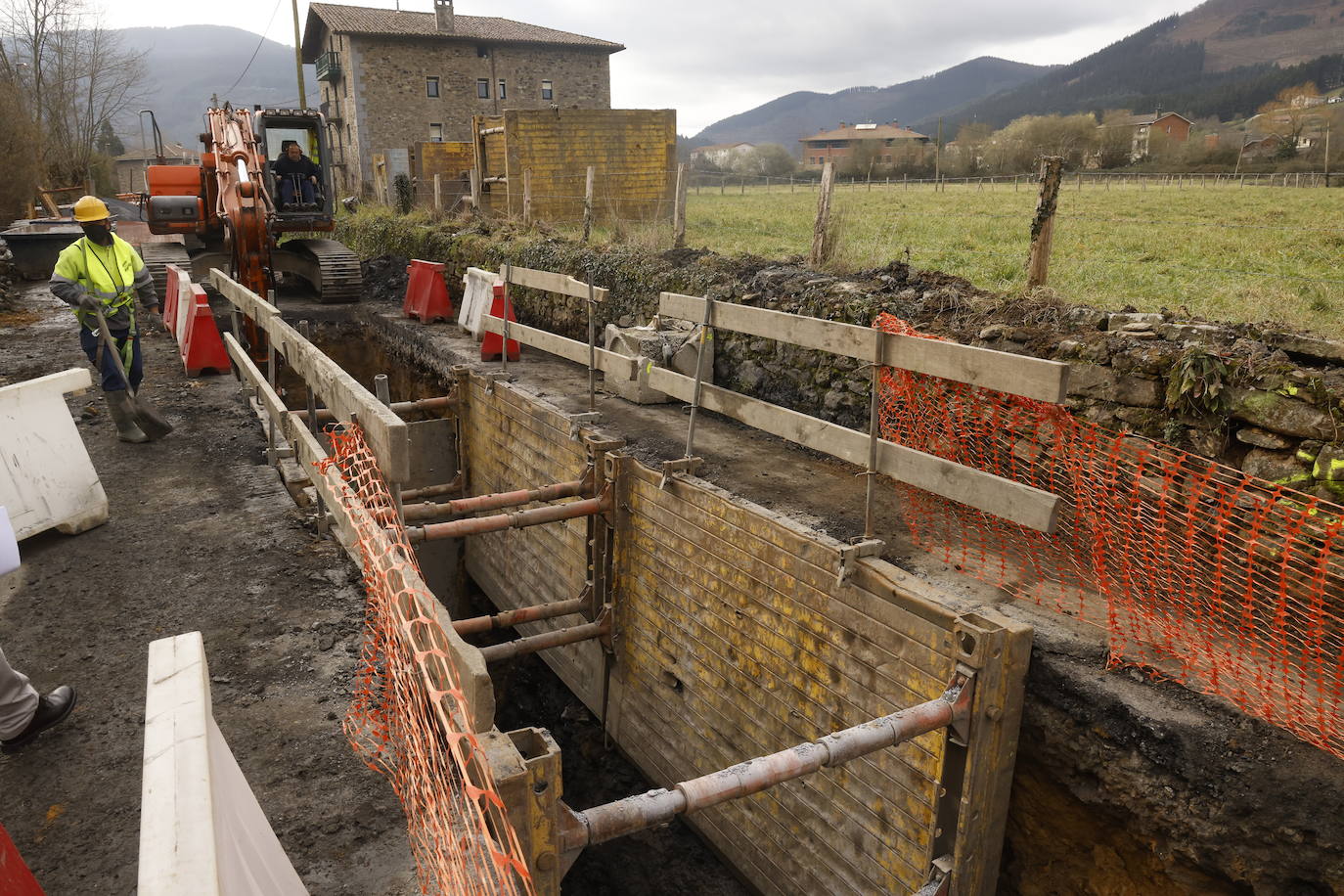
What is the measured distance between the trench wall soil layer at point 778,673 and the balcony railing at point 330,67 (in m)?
38.9

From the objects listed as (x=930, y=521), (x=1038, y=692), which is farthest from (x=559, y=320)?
(x=1038, y=692)

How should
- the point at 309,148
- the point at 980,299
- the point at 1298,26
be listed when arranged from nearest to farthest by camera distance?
the point at 980,299 < the point at 309,148 < the point at 1298,26

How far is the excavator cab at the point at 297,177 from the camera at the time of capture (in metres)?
14.2

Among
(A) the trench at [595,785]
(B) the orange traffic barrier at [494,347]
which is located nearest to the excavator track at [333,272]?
(A) the trench at [595,785]

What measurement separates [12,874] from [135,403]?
22.8ft

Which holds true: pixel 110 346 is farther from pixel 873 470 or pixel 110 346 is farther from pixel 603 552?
pixel 873 470

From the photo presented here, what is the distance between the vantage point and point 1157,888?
4.04 meters

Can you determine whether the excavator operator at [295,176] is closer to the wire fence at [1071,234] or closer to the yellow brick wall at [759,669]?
the wire fence at [1071,234]

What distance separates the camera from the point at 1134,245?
37.4ft

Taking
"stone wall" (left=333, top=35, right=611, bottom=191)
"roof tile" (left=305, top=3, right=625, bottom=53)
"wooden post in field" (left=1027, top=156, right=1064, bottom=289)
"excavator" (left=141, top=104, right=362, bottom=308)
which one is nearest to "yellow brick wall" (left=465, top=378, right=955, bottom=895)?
"wooden post in field" (left=1027, top=156, right=1064, bottom=289)

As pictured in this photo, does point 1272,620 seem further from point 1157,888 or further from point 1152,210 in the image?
point 1152,210

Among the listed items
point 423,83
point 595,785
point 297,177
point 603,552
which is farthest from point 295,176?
point 423,83

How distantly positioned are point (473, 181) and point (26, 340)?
10084 millimetres

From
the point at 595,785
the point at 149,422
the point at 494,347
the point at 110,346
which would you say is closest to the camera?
the point at 595,785
